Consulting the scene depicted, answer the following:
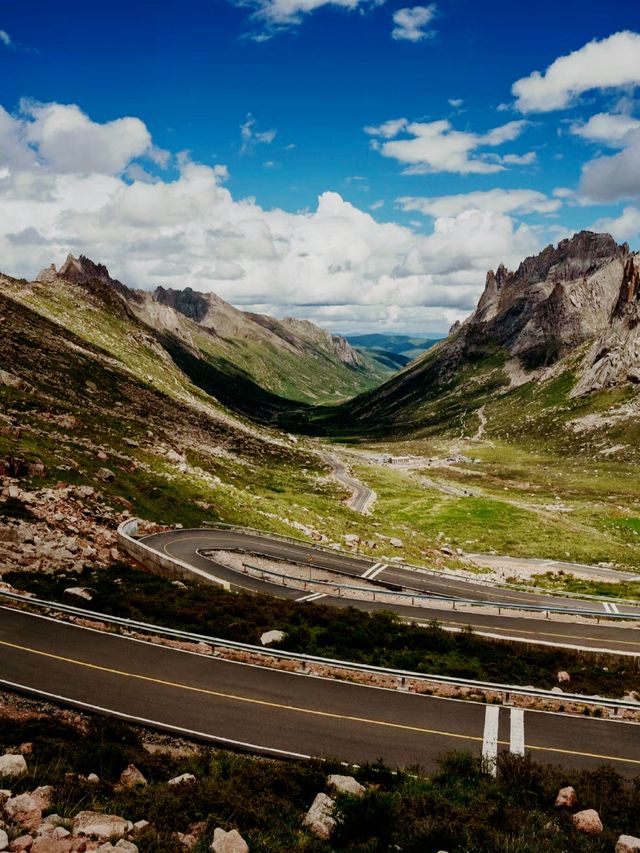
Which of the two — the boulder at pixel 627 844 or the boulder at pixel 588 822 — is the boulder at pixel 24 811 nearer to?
the boulder at pixel 588 822

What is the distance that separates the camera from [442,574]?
174 ft

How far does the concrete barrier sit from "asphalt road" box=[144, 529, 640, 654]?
2.28 m

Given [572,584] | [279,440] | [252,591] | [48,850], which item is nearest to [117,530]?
[252,591]

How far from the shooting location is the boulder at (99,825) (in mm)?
12172

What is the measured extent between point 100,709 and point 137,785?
5828 mm

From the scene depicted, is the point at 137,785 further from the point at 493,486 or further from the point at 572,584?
the point at 493,486

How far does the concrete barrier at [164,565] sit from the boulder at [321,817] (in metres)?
25.6

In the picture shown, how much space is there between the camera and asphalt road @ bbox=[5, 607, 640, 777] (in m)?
18.9

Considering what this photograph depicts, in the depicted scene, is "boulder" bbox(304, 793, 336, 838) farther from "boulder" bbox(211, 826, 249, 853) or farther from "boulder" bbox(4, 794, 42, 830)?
"boulder" bbox(4, 794, 42, 830)

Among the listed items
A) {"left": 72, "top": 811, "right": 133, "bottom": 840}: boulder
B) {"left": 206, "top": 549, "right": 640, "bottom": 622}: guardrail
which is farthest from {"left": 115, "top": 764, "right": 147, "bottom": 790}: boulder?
{"left": 206, "top": 549, "right": 640, "bottom": 622}: guardrail

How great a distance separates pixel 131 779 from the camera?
51.2 feet

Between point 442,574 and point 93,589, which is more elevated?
point 93,589

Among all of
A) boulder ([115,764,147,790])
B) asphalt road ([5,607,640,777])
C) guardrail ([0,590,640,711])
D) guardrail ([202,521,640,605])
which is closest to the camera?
boulder ([115,764,147,790])

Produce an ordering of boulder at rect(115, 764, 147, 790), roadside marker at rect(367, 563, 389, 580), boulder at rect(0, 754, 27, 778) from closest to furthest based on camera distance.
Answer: boulder at rect(0, 754, 27, 778), boulder at rect(115, 764, 147, 790), roadside marker at rect(367, 563, 389, 580)
